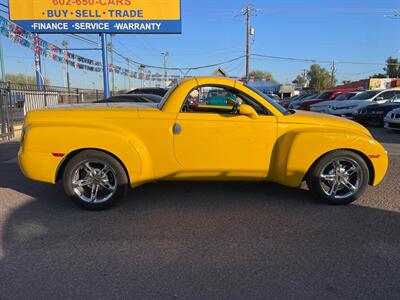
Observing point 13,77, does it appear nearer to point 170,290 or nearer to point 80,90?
point 80,90

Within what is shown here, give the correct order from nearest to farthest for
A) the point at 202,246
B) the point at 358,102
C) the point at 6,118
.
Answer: the point at 202,246 < the point at 6,118 < the point at 358,102

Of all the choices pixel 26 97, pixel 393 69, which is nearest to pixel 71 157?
pixel 26 97

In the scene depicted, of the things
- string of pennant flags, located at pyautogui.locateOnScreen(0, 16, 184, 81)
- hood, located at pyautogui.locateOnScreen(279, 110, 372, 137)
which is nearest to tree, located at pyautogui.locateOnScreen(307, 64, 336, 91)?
string of pennant flags, located at pyautogui.locateOnScreen(0, 16, 184, 81)

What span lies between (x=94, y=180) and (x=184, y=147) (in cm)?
122

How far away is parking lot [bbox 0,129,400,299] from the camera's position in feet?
9.25

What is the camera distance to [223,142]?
4.46 m

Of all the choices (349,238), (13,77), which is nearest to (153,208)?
(349,238)

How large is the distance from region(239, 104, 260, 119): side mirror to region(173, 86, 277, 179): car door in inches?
1.8

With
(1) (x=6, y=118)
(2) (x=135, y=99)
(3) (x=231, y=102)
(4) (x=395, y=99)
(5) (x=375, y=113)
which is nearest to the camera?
(3) (x=231, y=102)

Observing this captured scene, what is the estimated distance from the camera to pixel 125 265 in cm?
317

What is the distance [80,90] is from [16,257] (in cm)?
1608

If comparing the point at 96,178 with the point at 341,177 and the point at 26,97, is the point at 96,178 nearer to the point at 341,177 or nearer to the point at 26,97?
the point at 341,177

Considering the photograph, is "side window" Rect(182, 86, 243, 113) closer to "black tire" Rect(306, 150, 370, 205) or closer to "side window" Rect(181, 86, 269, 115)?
"side window" Rect(181, 86, 269, 115)

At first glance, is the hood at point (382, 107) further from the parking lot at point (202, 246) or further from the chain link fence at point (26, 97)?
the chain link fence at point (26, 97)
